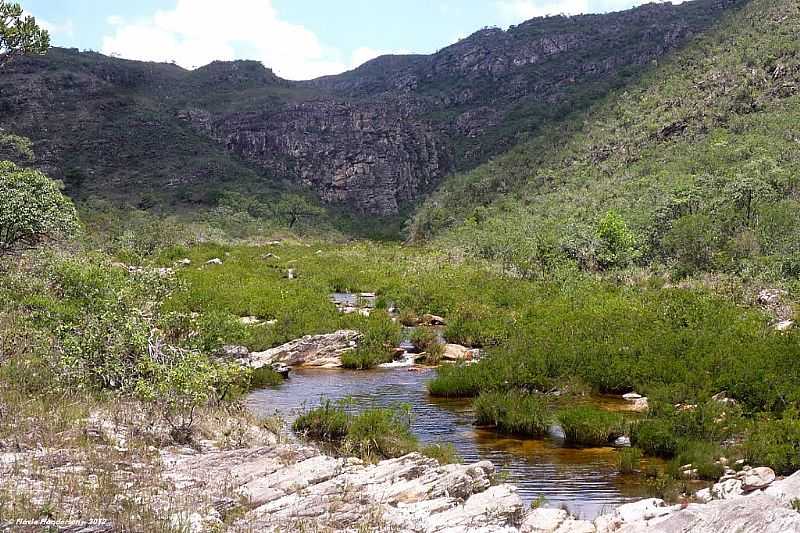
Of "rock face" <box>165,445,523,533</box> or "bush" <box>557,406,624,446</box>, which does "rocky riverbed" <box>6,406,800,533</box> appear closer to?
"rock face" <box>165,445,523,533</box>

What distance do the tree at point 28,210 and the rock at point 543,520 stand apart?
61.6 ft

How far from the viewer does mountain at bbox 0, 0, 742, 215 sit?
305 feet

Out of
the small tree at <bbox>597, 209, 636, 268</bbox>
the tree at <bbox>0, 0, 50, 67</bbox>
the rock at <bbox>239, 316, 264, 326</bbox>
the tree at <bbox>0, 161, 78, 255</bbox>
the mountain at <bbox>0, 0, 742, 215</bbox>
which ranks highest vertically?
the mountain at <bbox>0, 0, 742, 215</bbox>

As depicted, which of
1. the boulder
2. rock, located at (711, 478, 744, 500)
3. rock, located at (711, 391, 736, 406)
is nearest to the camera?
rock, located at (711, 478, 744, 500)

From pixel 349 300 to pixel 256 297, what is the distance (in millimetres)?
5151

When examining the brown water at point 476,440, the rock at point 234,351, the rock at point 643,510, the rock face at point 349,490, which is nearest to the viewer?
the rock face at point 349,490

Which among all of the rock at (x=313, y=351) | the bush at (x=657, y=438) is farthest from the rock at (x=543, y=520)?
the rock at (x=313, y=351)

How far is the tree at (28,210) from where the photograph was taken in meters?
21.0

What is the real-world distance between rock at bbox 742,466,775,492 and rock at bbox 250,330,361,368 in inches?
479

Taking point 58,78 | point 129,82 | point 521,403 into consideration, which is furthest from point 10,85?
point 521,403

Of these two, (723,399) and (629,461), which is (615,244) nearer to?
(723,399)

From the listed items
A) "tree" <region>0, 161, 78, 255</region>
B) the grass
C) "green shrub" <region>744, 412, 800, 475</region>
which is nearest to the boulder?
the grass

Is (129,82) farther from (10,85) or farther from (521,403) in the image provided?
(521,403)

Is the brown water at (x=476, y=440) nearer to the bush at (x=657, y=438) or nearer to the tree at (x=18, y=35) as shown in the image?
the bush at (x=657, y=438)
